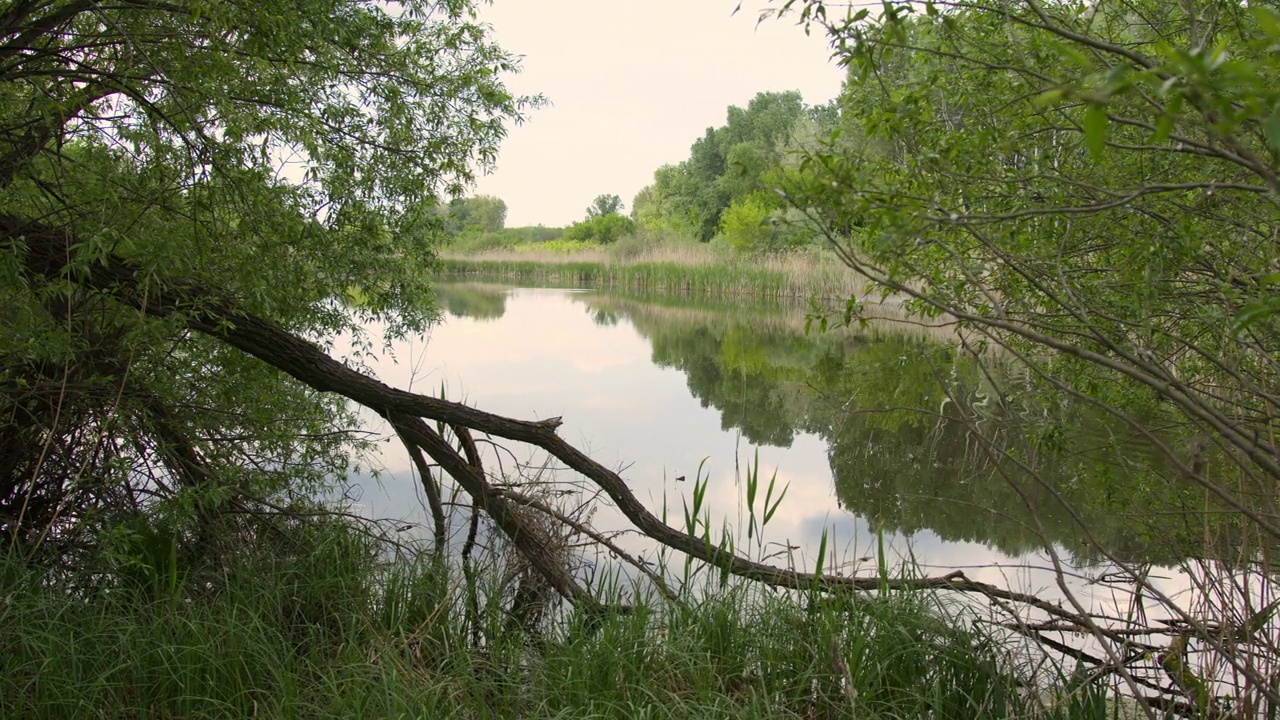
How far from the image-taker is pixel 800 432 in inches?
351

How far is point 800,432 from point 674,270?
19237 millimetres

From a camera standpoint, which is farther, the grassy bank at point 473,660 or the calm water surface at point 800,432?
the calm water surface at point 800,432

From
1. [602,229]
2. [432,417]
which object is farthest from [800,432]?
[602,229]

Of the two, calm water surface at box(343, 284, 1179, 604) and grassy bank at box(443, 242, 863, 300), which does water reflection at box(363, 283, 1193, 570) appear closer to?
calm water surface at box(343, 284, 1179, 604)

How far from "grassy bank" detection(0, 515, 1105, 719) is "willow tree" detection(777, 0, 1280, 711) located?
560mm

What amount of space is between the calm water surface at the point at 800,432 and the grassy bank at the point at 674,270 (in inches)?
116

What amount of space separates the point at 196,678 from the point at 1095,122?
10.00ft

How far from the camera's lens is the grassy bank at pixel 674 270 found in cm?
2216

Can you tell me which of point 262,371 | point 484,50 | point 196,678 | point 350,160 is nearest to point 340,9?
point 350,160

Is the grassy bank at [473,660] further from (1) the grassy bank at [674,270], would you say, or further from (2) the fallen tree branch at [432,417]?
(1) the grassy bank at [674,270]

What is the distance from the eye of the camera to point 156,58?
3.28 meters

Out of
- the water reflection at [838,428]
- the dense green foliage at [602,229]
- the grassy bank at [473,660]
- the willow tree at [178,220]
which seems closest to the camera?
the grassy bank at [473,660]

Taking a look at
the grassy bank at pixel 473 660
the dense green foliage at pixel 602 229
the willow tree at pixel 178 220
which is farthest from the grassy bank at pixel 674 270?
the dense green foliage at pixel 602 229

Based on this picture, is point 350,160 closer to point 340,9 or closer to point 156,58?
point 340,9
